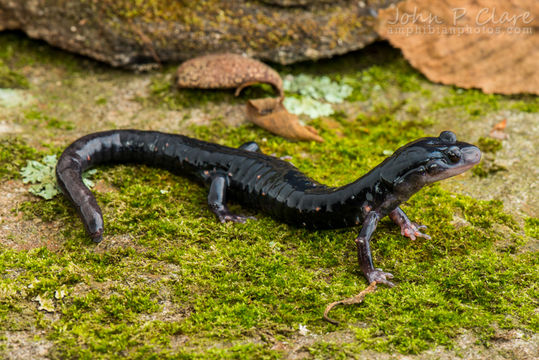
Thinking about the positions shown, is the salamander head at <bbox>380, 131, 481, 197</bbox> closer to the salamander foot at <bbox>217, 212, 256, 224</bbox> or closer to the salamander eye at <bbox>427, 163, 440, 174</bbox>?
the salamander eye at <bbox>427, 163, 440, 174</bbox>

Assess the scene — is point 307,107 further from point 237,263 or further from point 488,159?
point 237,263

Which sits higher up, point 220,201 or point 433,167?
point 433,167

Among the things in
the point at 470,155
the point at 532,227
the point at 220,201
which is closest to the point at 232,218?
the point at 220,201

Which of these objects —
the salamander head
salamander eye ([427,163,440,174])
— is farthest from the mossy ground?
salamander eye ([427,163,440,174])

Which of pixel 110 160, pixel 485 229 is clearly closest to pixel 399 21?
pixel 485 229

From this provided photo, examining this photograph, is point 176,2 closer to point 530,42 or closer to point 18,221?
point 18,221

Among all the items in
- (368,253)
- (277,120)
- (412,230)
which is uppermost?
(277,120)
